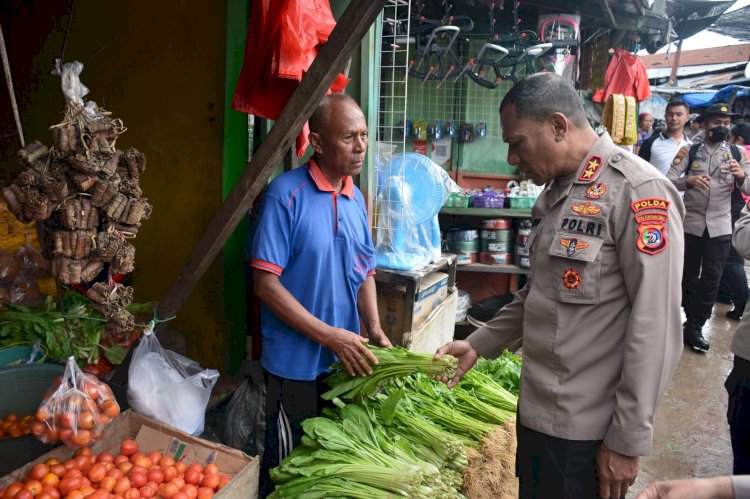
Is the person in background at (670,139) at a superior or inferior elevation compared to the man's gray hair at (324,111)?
superior

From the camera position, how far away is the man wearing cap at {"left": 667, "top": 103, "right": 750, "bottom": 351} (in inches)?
243

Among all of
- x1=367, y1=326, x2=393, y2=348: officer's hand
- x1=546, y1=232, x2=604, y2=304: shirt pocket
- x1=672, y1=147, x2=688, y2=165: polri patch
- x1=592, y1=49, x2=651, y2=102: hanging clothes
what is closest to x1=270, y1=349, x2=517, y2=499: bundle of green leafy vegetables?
x1=367, y1=326, x2=393, y2=348: officer's hand

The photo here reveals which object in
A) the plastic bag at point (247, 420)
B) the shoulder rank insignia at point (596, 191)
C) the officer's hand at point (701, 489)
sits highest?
the shoulder rank insignia at point (596, 191)

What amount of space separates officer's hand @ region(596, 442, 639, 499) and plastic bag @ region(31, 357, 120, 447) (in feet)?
6.85

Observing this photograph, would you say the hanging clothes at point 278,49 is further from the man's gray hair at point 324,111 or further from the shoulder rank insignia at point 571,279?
the shoulder rank insignia at point 571,279

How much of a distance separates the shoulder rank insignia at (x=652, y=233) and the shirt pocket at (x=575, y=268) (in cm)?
13

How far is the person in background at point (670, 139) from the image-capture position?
703cm

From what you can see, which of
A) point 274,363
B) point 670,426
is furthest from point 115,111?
point 670,426

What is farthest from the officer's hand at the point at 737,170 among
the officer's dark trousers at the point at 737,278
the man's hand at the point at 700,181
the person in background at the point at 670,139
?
the officer's dark trousers at the point at 737,278

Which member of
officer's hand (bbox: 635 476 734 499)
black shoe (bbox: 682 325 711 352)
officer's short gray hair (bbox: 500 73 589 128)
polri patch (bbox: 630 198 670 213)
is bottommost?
black shoe (bbox: 682 325 711 352)

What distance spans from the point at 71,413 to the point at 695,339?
662cm

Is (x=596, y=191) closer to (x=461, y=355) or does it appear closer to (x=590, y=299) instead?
(x=590, y=299)

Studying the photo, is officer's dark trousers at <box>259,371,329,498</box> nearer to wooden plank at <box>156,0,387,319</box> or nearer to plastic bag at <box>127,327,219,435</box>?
plastic bag at <box>127,327,219,435</box>

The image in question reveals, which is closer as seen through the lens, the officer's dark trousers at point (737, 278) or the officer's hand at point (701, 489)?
the officer's hand at point (701, 489)
